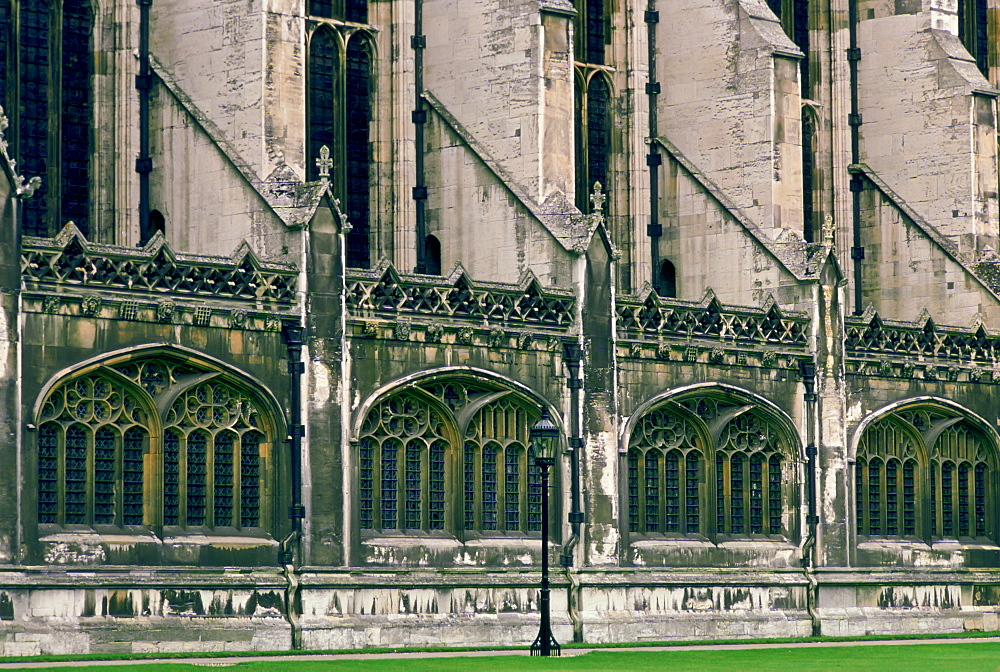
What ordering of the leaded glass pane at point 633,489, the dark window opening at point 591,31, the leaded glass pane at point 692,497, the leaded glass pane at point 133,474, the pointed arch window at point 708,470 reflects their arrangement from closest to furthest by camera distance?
the leaded glass pane at point 133,474 → the leaded glass pane at point 633,489 → the pointed arch window at point 708,470 → the leaded glass pane at point 692,497 → the dark window opening at point 591,31

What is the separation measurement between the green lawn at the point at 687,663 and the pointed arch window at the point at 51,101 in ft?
34.3

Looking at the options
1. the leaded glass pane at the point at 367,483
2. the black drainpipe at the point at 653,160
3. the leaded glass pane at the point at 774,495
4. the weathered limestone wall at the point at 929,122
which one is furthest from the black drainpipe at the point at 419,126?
the weathered limestone wall at the point at 929,122

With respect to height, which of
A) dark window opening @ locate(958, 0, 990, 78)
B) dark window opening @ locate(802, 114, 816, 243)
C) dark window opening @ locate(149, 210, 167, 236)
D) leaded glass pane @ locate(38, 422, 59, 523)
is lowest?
leaded glass pane @ locate(38, 422, 59, 523)

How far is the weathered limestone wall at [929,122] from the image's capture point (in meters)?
49.4

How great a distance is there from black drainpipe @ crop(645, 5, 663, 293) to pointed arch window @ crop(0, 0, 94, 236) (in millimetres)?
13417

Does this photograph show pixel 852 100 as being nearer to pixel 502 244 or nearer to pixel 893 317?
pixel 893 317

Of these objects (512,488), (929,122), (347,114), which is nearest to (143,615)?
(512,488)

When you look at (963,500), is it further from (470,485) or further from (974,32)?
(470,485)

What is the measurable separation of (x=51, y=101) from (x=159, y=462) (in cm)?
785

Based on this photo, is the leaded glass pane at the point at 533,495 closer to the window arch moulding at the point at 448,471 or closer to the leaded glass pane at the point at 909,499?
the window arch moulding at the point at 448,471

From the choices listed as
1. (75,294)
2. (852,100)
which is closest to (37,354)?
(75,294)

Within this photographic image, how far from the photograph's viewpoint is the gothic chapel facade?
110 feet

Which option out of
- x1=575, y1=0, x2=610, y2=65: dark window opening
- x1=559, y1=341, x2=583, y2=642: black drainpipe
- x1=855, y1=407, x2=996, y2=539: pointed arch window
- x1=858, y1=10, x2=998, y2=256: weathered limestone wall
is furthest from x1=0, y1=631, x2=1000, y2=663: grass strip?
x1=575, y1=0, x2=610, y2=65: dark window opening

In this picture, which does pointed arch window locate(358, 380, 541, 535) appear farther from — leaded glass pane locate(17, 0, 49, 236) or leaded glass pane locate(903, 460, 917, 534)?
leaded glass pane locate(903, 460, 917, 534)
